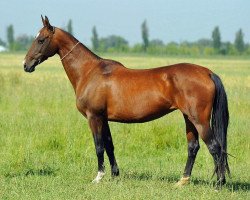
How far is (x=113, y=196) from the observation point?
6531 millimetres

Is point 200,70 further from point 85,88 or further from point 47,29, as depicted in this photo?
point 47,29

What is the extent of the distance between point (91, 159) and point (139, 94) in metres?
2.36

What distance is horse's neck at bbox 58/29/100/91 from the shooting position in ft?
26.1

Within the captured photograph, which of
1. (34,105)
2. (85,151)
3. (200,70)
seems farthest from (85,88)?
(34,105)

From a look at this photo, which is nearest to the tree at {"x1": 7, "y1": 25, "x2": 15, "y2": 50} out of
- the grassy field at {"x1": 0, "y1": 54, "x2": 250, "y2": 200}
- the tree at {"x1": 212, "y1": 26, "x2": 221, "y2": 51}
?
the tree at {"x1": 212, "y1": 26, "x2": 221, "y2": 51}

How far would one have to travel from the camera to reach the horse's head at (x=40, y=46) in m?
7.87

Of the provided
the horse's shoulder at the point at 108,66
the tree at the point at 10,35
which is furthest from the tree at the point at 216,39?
the horse's shoulder at the point at 108,66

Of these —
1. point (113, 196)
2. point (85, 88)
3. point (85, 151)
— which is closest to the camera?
point (113, 196)

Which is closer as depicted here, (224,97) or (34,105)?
(224,97)

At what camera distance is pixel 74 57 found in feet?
26.4

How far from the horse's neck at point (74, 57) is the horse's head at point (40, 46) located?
0.19m

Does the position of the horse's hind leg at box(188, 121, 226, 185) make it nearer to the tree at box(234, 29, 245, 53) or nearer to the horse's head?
the horse's head

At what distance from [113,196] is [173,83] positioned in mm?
1762

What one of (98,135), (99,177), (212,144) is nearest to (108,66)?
(98,135)
